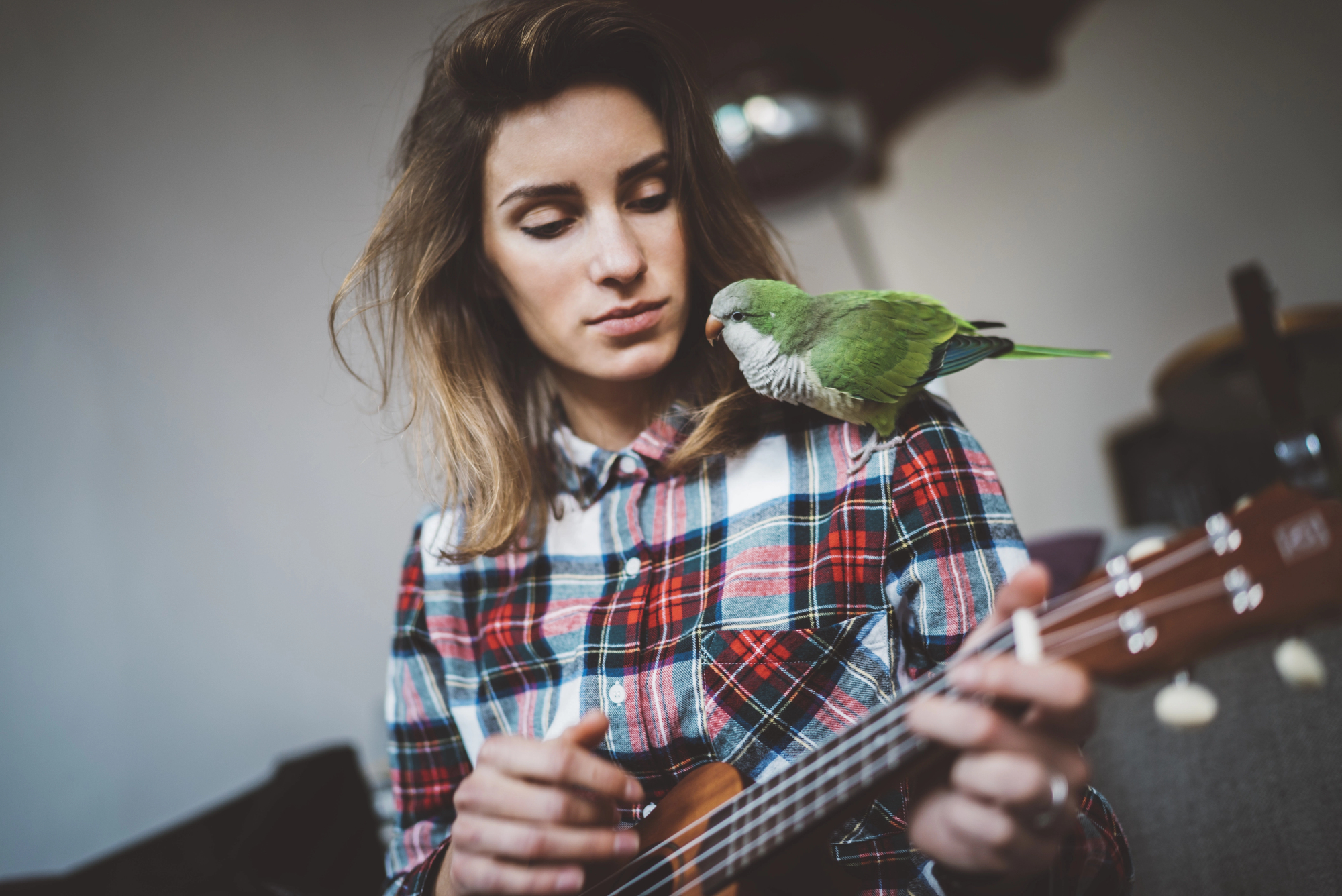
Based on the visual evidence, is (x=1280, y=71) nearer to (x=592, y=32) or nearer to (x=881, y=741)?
(x=592, y=32)

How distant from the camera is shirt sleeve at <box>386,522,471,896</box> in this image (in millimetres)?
985

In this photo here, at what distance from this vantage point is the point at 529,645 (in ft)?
3.11

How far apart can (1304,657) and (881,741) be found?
27 centimetres

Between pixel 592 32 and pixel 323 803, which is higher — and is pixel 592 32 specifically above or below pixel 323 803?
above

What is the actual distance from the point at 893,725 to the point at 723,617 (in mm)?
282

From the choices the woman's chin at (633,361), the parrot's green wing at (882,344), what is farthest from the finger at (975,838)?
the woman's chin at (633,361)

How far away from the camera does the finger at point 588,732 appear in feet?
2.20

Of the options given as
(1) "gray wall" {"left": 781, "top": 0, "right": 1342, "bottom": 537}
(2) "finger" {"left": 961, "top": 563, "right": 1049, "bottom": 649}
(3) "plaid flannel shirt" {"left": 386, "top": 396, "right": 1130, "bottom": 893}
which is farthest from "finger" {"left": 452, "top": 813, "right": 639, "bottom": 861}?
(1) "gray wall" {"left": 781, "top": 0, "right": 1342, "bottom": 537}

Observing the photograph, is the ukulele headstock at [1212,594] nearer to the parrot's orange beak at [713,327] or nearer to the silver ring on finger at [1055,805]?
the silver ring on finger at [1055,805]

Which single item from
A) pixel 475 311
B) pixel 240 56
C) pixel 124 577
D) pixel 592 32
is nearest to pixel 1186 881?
pixel 475 311

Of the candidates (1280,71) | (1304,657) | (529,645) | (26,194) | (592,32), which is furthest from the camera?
(1280,71)

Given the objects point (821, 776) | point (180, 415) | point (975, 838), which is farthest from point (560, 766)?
point (180, 415)

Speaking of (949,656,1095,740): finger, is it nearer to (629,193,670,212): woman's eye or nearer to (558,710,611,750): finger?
(558,710,611,750): finger

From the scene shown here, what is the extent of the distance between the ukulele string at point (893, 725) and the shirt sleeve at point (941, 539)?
0.15 metres
